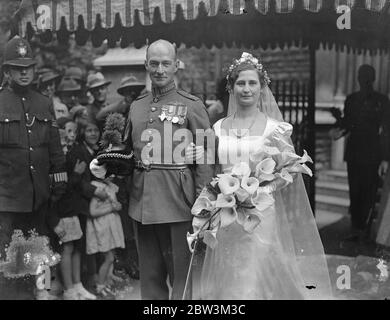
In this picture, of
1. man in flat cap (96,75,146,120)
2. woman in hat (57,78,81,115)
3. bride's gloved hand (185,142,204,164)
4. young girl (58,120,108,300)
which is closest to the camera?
bride's gloved hand (185,142,204,164)

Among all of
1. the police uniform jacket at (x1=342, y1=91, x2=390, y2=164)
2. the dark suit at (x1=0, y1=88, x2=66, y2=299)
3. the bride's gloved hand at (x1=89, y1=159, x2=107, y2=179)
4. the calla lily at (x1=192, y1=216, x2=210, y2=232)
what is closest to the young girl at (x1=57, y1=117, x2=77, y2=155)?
the dark suit at (x1=0, y1=88, x2=66, y2=299)

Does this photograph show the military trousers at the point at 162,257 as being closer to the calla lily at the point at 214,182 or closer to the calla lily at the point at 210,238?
the calla lily at the point at 210,238

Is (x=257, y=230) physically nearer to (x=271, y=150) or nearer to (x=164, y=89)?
(x=271, y=150)

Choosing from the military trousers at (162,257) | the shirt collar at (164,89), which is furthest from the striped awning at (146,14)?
the military trousers at (162,257)

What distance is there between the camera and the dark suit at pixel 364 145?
19.9 feet

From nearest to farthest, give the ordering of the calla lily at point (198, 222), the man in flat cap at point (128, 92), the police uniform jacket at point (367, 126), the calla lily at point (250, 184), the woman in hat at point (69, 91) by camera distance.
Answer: the calla lily at point (250, 184)
the calla lily at point (198, 222)
the man in flat cap at point (128, 92)
the woman in hat at point (69, 91)
the police uniform jacket at point (367, 126)

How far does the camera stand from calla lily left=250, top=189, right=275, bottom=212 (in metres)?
3.49

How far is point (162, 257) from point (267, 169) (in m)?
1.03

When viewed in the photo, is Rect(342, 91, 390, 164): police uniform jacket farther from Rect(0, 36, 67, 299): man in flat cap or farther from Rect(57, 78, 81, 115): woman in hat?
Rect(0, 36, 67, 299): man in flat cap

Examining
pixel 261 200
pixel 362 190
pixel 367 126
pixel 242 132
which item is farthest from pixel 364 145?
pixel 261 200

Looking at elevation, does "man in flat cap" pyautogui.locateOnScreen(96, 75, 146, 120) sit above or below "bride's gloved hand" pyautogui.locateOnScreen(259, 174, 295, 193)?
above

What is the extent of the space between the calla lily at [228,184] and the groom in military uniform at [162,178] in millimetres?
201

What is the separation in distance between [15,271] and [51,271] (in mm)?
288

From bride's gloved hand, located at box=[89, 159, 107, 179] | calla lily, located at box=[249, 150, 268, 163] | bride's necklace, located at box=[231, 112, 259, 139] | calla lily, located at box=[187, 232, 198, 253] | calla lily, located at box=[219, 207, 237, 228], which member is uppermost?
bride's necklace, located at box=[231, 112, 259, 139]
